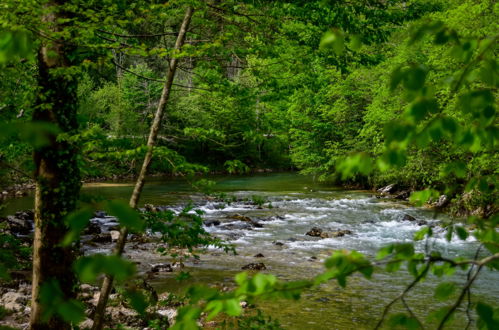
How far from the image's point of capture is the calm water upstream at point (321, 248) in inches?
296

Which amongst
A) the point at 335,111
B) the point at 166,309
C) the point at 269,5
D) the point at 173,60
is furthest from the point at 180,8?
the point at 335,111

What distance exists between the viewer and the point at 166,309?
716cm

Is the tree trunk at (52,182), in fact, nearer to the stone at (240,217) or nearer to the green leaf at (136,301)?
the green leaf at (136,301)

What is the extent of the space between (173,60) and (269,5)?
1.33m

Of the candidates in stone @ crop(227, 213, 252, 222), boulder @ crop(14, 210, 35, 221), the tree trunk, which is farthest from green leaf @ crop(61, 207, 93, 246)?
boulder @ crop(14, 210, 35, 221)

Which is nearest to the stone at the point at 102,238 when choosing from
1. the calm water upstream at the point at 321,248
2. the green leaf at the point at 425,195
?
the calm water upstream at the point at 321,248

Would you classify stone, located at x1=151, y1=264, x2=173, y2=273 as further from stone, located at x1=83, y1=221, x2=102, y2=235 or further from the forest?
stone, located at x1=83, y1=221, x2=102, y2=235

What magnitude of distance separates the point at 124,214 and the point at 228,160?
4.05 meters

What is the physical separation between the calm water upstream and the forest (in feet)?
0.25

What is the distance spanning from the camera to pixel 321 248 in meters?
12.0

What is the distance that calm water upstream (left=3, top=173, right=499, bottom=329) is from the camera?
7522 millimetres

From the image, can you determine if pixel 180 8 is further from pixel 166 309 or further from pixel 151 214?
pixel 166 309

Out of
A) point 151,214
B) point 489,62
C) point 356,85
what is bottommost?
point 151,214

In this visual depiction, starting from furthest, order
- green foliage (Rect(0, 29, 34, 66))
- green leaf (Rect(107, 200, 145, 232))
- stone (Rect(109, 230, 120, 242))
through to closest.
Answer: stone (Rect(109, 230, 120, 242)) → green foliage (Rect(0, 29, 34, 66)) → green leaf (Rect(107, 200, 145, 232))
